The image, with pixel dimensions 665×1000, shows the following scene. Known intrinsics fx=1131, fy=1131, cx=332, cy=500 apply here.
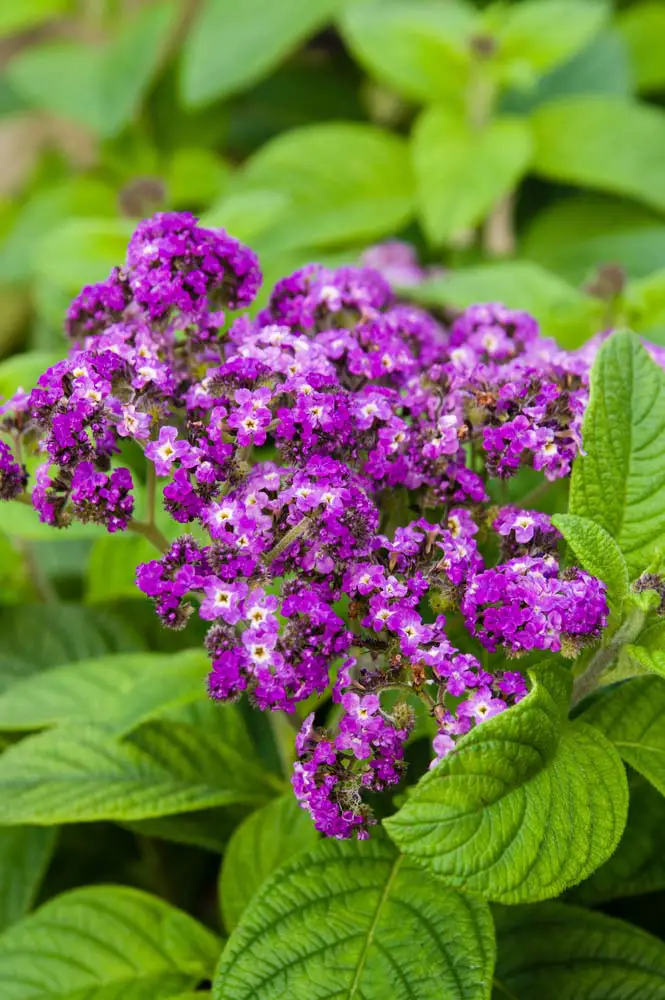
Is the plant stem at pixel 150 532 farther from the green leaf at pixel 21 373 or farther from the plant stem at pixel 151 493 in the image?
the green leaf at pixel 21 373

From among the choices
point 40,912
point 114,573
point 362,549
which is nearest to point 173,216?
point 362,549

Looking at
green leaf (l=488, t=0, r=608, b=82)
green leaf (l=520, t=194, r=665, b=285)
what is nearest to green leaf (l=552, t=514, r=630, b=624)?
green leaf (l=520, t=194, r=665, b=285)

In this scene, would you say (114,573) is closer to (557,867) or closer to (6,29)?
(557,867)

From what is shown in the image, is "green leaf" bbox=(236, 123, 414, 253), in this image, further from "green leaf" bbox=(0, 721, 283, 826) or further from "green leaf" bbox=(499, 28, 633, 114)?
"green leaf" bbox=(0, 721, 283, 826)

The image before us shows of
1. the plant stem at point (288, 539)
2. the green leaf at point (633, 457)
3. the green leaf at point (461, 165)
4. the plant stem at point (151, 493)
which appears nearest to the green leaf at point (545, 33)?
the green leaf at point (461, 165)

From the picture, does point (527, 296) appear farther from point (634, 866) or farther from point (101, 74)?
point (101, 74)

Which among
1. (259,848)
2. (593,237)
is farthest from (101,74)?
(259,848)

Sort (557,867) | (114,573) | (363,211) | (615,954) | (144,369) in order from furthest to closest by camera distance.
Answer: (363,211)
(114,573)
(615,954)
(144,369)
(557,867)
